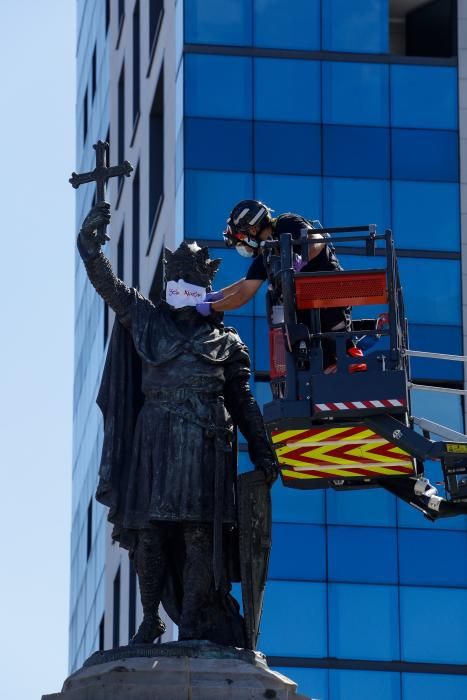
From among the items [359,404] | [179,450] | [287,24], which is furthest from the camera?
[287,24]

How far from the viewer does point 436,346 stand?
50719mm

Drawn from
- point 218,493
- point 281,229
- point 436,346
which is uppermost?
point 436,346

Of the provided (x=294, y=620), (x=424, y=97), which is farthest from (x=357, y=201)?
(x=294, y=620)

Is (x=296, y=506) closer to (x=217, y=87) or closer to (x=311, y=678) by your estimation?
(x=311, y=678)

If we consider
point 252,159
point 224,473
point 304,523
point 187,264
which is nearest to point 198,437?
point 224,473

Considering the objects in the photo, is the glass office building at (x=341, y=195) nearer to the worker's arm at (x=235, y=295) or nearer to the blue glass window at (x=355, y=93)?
the blue glass window at (x=355, y=93)

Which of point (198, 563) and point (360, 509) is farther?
point (360, 509)

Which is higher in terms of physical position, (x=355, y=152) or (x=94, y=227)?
(x=355, y=152)

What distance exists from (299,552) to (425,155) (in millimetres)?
9791

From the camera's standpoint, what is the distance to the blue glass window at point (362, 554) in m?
48.4

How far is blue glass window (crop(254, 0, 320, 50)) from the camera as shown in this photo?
5228 cm

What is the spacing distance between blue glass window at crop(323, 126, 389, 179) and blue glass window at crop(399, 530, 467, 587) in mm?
8240

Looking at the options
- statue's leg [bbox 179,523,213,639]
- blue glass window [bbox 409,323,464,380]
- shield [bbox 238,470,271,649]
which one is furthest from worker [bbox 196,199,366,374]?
blue glass window [bbox 409,323,464,380]

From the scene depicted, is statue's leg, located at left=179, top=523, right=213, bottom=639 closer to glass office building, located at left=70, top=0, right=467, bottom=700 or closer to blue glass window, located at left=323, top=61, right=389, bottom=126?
glass office building, located at left=70, top=0, right=467, bottom=700
